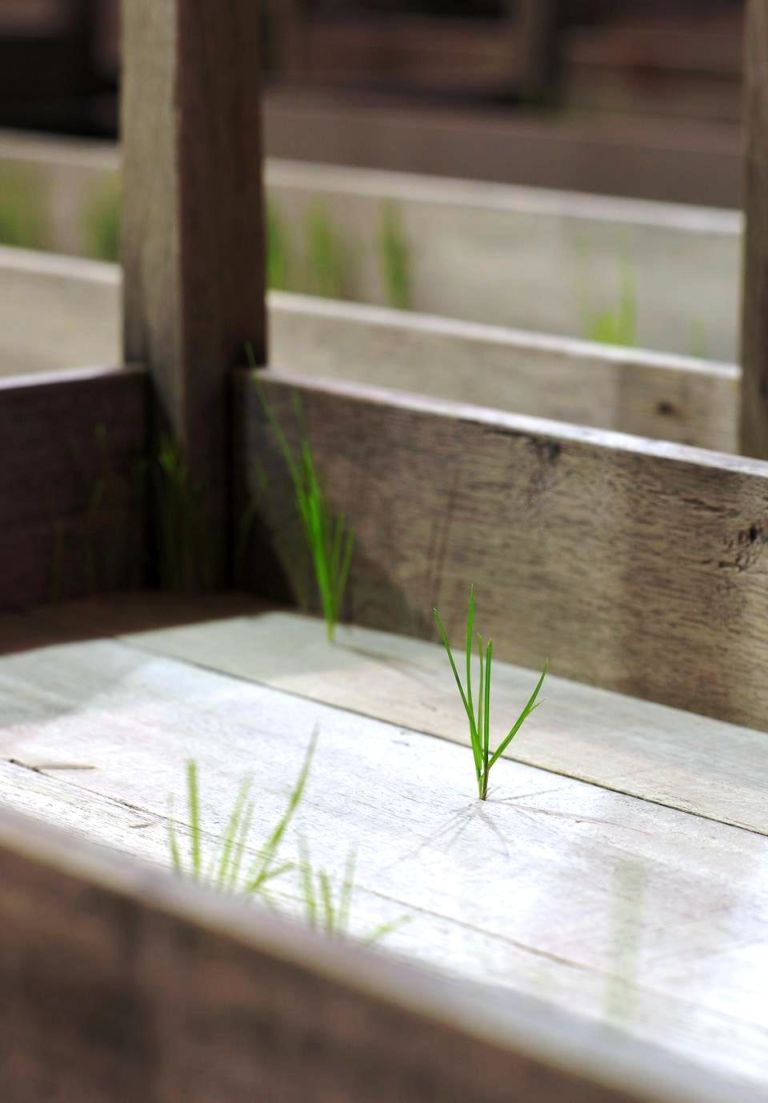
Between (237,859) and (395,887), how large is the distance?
0.17 metres

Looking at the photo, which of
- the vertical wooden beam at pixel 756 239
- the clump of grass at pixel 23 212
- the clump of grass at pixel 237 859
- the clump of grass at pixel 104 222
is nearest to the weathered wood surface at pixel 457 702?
the clump of grass at pixel 237 859

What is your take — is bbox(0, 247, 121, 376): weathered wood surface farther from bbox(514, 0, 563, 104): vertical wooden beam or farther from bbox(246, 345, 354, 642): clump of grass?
bbox(514, 0, 563, 104): vertical wooden beam

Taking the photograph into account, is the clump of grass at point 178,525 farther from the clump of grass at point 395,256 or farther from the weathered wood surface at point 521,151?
the weathered wood surface at point 521,151

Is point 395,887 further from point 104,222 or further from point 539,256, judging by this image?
point 104,222

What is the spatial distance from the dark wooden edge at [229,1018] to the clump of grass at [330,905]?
0.98ft

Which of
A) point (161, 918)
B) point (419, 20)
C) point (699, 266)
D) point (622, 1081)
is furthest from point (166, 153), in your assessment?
point (419, 20)

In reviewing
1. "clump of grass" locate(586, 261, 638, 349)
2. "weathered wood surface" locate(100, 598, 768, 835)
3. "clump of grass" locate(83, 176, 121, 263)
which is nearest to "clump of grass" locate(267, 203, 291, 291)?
"clump of grass" locate(83, 176, 121, 263)

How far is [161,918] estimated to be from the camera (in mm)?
886

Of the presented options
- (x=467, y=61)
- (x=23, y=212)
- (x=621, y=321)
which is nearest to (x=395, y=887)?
(x=621, y=321)

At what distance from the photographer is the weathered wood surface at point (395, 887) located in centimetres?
85

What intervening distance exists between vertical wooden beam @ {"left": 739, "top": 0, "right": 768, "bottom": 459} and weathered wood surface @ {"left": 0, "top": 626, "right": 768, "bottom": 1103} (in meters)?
0.55

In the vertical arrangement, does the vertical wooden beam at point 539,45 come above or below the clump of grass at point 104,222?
above

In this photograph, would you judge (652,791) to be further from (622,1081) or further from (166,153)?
(166,153)

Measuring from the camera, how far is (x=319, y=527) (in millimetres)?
2023
